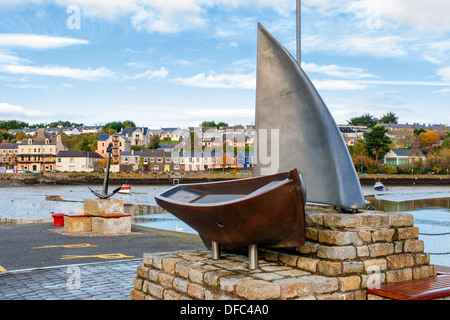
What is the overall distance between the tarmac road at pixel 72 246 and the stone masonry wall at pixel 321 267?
5.12 metres

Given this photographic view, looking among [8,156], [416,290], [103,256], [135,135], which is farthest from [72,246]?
[135,135]

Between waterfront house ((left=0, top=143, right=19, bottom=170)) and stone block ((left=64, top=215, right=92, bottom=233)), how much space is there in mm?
131018

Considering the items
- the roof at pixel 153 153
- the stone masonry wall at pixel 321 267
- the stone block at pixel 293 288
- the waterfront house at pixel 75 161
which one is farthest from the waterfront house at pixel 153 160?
the stone block at pixel 293 288

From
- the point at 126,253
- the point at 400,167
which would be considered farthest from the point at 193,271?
the point at 400,167

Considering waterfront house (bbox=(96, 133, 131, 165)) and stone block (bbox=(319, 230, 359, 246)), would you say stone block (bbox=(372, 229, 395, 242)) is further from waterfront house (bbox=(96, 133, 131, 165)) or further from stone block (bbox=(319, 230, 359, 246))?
waterfront house (bbox=(96, 133, 131, 165))

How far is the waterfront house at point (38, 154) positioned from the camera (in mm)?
128000

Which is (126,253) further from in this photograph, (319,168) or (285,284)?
(285,284)

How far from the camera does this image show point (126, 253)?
459 inches

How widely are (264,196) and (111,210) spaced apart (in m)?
12.4

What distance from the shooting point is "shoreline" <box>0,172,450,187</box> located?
334 ft

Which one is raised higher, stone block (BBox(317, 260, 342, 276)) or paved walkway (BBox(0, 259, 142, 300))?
stone block (BBox(317, 260, 342, 276))

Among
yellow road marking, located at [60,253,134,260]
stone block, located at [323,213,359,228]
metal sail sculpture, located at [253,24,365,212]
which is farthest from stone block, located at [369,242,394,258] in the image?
yellow road marking, located at [60,253,134,260]

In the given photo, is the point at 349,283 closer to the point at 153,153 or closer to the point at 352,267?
the point at 352,267

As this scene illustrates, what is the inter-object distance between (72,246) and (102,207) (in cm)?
355
